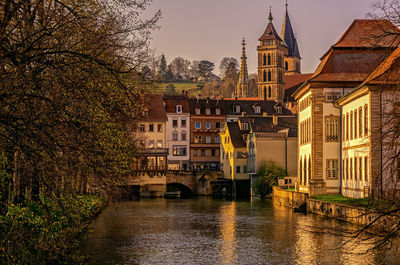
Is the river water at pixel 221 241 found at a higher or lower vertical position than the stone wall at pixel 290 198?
lower

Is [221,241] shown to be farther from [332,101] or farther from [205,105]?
[205,105]

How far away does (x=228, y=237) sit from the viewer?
2873cm

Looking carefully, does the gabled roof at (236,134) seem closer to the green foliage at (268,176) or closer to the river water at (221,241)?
→ the green foliage at (268,176)

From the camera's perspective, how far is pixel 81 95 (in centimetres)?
1238

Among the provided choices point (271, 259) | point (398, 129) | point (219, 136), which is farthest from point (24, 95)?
point (219, 136)

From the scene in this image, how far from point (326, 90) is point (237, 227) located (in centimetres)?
1735

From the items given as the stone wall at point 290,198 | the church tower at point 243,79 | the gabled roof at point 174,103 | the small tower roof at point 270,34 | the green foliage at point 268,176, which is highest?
the small tower roof at point 270,34

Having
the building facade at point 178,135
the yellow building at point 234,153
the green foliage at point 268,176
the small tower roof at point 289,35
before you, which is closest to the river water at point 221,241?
the green foliage at point 268,176

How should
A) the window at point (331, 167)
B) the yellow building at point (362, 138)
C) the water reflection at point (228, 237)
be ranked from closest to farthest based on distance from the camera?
the water reflection at point (228, 237), the yellow building at point (362, 138), the window at point (331, 167)

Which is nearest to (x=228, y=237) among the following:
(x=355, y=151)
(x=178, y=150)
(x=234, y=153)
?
(x=355, y=151)

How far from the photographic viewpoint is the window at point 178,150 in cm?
9106

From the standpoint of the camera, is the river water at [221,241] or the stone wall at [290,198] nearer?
the river water at [221,241]

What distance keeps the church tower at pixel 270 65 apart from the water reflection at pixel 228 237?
4075 inches

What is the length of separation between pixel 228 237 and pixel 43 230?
1373 centimetres
